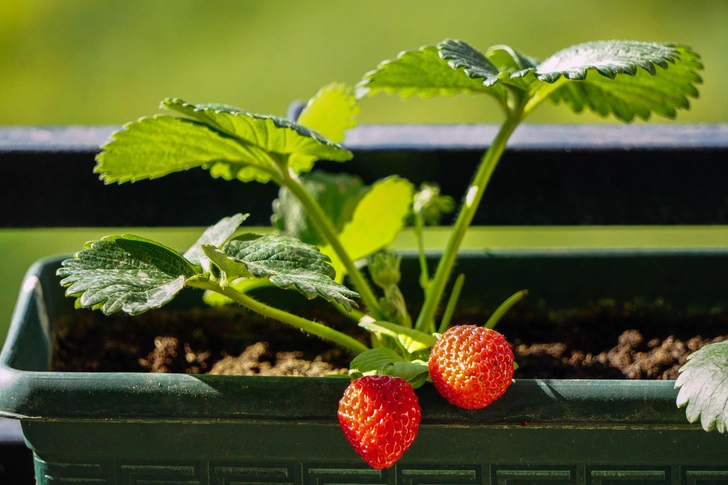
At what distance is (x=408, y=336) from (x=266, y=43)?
1.87 meters

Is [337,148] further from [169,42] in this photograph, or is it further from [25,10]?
[25,10]

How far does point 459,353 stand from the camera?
1.94 ft

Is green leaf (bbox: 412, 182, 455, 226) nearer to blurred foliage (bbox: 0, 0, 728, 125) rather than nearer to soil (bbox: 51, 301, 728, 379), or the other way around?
soil (bbox: 51, 301, 728, 379)

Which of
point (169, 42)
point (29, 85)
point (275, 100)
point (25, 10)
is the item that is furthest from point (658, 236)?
point (25, 10)

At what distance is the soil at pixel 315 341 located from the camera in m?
0.81

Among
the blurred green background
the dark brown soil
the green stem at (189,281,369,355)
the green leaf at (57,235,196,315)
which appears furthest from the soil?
the blurred green background

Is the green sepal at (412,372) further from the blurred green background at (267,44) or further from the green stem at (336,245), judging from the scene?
the blurred green background at (267,44)

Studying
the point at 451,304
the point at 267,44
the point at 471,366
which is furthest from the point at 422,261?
the point at 267,44

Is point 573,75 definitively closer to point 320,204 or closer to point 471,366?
point 471,366

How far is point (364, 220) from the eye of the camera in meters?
0.85

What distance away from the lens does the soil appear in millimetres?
809

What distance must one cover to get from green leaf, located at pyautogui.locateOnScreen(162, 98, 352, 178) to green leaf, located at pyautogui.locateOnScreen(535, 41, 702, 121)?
0.52ft

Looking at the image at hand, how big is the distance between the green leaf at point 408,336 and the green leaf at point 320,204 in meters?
0.19

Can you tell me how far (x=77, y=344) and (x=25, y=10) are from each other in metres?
2.00
